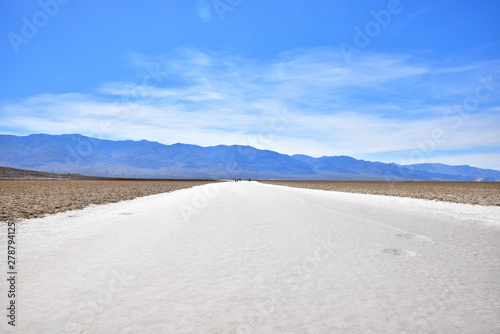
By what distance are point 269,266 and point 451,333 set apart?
333cm

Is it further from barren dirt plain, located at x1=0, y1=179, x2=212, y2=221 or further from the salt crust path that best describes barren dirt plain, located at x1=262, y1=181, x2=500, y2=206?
barren dirt plain, located at x1=0, y1=179, x2=212, y2=221

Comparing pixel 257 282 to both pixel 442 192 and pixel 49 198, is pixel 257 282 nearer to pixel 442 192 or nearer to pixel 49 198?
pixel 49 198

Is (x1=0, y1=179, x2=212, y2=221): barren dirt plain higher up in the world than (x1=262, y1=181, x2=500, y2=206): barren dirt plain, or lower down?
lower down

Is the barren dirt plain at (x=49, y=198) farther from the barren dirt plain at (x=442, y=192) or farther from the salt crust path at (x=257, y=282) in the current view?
the barren dirt plain at (x=442, y=192)

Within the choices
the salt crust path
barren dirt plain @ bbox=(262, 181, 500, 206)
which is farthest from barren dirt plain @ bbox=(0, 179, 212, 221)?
barren dirt plain @ bbox=(262, 181, 500, 206)

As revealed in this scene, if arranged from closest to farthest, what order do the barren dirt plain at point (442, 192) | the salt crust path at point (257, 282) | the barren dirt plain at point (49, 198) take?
the salt crust path at point (257, 282) → the barren dirt plain at point (49, 198) → the barren dirt plain at point (442, 192)

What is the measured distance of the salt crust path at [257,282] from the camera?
381cm

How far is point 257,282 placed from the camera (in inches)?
208

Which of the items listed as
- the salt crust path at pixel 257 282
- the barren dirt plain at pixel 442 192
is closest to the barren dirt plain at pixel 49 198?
the salt crust path at pixel 257 282

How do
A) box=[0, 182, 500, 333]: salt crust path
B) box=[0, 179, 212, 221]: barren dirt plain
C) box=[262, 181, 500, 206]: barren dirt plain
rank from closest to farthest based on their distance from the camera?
box=[0, 182, 500, 333]: salt crust path → box=[0, 179, 212, 221]: barren dirt plain → box=[262, 181, 500, 206]: barren dirt plain

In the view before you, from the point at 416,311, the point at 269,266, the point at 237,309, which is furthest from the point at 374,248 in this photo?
the point at 237,309

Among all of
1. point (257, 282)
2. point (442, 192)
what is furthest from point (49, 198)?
point (442, 192)

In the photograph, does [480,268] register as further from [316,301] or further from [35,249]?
[35,249]

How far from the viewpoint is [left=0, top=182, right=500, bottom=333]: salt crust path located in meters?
3.81
